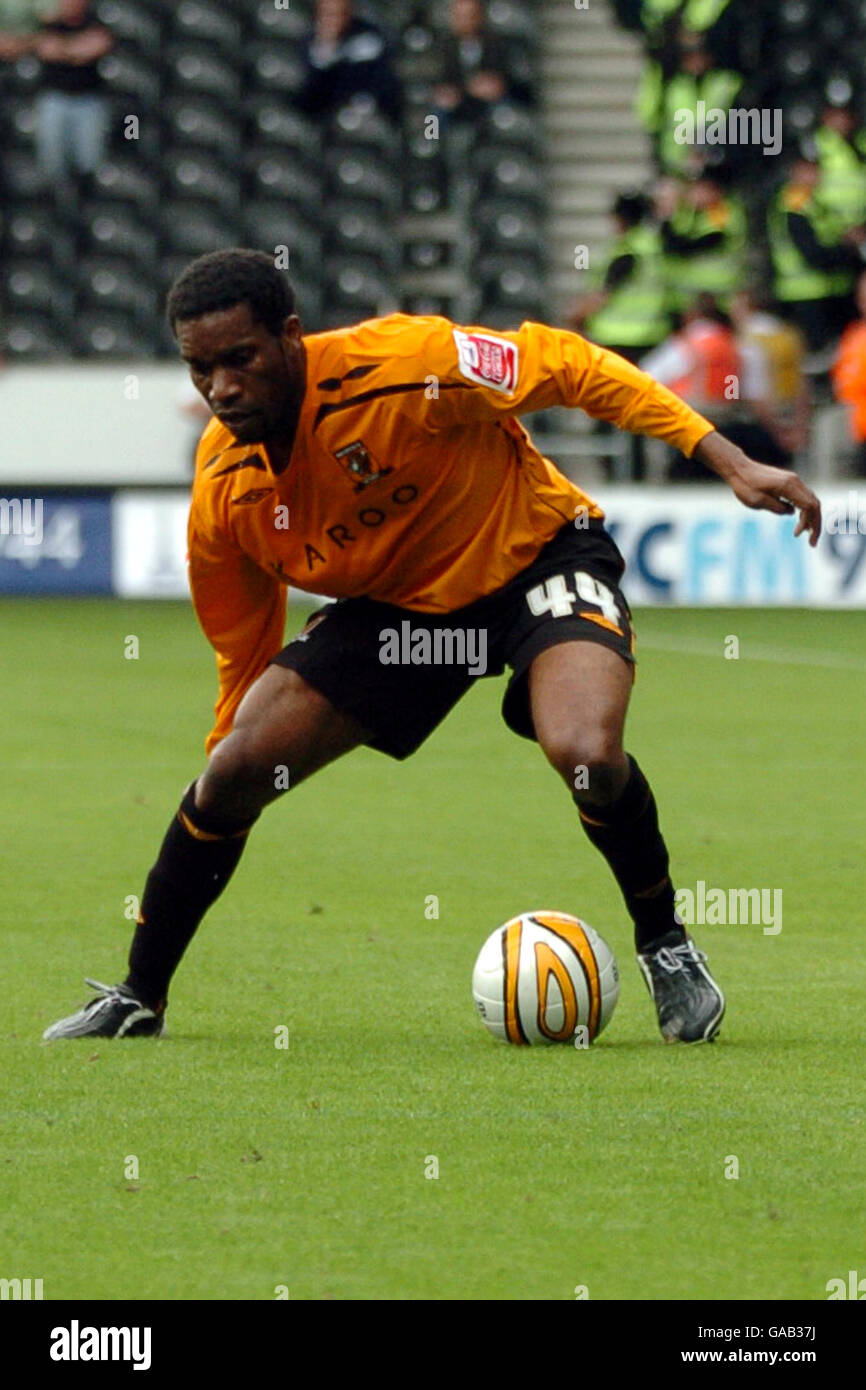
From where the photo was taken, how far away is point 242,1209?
184 inches

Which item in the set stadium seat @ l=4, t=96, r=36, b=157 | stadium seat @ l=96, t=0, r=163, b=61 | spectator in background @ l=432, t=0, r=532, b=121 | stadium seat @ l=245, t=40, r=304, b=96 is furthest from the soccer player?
stadium seat @ l=96, t=0, r=163, b=61

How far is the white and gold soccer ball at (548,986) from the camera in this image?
608 cm

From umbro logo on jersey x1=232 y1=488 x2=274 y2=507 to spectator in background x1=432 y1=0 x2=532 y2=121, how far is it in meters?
15.8

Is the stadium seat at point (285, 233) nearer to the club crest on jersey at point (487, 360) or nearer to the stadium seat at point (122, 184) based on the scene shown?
the stadium seat at point (122, 184)

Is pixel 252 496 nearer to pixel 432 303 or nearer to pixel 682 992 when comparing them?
pixel 682 992

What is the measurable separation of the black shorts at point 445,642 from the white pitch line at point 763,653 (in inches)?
370

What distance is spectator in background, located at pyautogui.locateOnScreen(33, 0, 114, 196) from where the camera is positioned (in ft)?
66.0

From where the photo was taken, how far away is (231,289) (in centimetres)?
563

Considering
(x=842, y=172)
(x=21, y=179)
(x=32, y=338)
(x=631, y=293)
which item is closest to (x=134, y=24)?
(x=21, y=179)

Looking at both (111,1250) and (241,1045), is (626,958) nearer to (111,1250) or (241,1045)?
(241,1045)

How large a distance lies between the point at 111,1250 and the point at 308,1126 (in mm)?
934

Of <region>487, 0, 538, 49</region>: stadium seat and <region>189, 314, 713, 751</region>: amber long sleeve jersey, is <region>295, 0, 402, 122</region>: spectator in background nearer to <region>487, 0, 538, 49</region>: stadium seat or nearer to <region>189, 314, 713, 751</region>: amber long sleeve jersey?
<region>487, 0, 538, 49</region>: stadium seat
